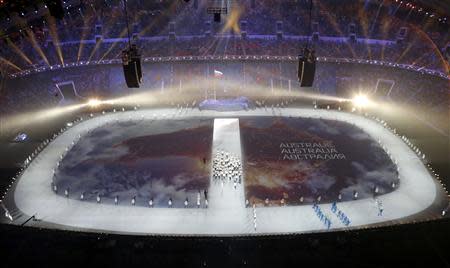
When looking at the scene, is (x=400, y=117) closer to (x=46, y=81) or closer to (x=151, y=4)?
(x=151, y=4)

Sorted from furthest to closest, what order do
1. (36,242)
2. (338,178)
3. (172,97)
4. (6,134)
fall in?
1. (172,97)
2. (6,134)
3. (338,178)
4. (36,242)

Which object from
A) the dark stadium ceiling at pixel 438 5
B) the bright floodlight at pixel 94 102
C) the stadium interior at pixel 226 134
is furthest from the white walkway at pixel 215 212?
the dark stadium ceiling at pixel 438 5

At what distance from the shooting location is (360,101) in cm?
4084

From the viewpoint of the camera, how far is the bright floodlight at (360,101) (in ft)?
131

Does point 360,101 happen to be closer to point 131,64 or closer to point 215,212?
point 215,212

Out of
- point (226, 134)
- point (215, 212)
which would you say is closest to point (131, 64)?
point (215, 212)

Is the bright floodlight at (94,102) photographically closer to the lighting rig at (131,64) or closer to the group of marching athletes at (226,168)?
the group of marching athletes at (226,168)

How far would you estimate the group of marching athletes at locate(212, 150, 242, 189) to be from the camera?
1023 inches

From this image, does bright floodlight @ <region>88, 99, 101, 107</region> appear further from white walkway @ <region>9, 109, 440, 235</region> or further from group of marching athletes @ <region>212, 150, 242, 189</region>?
group of marching athletes @ <region>212, 150, 242, 189</region>

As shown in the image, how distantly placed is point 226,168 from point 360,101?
2136cm

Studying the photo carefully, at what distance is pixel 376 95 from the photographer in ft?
135

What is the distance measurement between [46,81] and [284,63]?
92.3 ft

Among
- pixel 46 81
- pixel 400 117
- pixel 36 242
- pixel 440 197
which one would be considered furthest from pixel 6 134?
pixel 400 117

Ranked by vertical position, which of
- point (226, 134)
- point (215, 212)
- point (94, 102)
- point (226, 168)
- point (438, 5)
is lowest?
point (94, 102)
